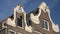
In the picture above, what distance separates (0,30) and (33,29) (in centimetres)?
487

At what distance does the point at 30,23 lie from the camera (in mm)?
40281

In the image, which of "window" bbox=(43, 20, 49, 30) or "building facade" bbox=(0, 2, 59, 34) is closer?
"building facade" bbox=(0, 2, 59, 34)

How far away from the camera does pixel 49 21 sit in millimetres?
42625

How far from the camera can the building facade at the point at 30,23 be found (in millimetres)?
37562

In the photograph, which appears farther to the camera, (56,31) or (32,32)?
(56,31)

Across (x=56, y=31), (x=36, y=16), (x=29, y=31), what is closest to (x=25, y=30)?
(x=29, y=31)

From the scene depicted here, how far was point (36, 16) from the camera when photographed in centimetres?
4125

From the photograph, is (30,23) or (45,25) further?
(45,25)

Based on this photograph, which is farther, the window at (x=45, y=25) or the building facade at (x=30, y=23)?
the window at (x=45, y=25)

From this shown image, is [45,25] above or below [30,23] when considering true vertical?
below

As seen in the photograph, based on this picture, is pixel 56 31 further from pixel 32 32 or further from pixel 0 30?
pixel 0 30

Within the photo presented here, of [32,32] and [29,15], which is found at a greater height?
[29,15]

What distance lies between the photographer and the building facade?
37.6m

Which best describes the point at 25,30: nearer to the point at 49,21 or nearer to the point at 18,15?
the point at 18,15
